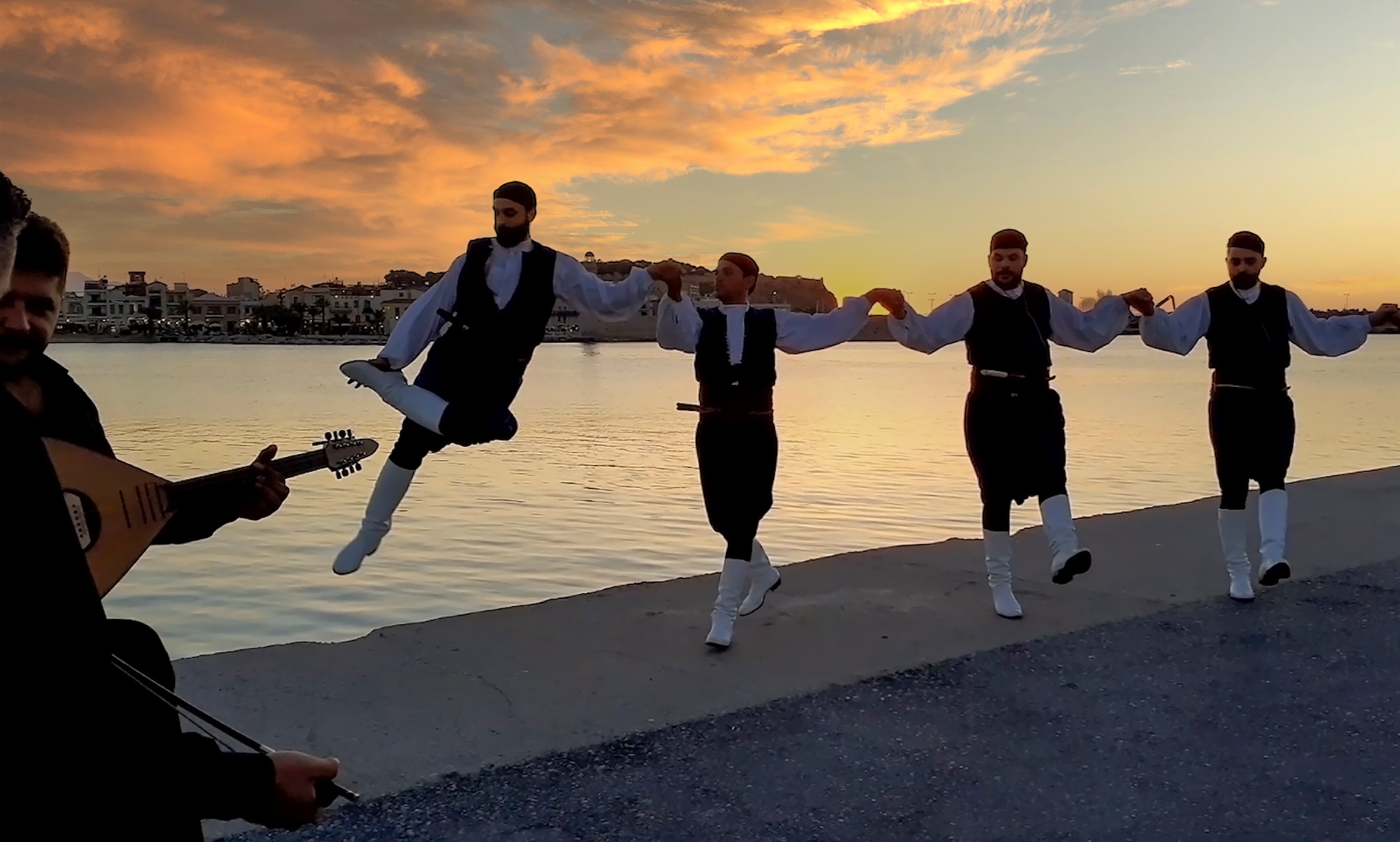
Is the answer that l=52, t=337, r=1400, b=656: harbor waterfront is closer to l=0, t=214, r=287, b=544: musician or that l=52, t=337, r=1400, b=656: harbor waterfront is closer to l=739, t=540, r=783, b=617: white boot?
l=739, t=540, r=783, b=617: white boot

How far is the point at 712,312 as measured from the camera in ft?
21.4

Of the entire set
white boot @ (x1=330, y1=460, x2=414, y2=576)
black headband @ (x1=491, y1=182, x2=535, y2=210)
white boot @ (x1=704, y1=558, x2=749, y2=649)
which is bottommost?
white boot @ (x1=704, y1=558, x2=749, y2=649)

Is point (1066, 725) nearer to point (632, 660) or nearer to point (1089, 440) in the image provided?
→ point (632, 660)

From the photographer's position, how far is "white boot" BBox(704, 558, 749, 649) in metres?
6.62

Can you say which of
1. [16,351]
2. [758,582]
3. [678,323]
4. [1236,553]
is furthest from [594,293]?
[1236,553]

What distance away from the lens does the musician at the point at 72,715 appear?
1.42m

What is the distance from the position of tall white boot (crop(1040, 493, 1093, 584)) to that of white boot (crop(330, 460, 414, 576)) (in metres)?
3.74

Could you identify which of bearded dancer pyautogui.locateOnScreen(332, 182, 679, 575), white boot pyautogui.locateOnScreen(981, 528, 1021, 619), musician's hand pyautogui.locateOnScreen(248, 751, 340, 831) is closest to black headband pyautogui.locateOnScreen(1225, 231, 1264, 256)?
white boot pyautogui.locateOnScreen(981, 528, 1021, 619)

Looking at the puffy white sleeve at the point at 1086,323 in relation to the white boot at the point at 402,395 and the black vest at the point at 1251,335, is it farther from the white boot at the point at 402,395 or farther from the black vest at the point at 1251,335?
the white boot at the point at 402,395

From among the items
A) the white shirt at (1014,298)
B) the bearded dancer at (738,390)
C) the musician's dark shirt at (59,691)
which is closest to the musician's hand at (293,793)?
the musician's dark shirt at (59,691)

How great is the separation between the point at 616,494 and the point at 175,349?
142111mm

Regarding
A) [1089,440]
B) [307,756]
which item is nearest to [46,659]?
[307,756]

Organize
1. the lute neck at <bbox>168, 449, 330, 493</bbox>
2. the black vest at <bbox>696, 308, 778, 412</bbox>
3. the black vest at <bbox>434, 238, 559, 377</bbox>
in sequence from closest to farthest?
1. the lute neck at <bbox>168, 449, 330, 493</bbox>
2. the black vest at <bbox>434, 238, 559, 377</bbox>
3. the black vest at <bbox>696, 308, 778, 412</bbox>

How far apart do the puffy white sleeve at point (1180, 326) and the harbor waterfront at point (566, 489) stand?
204 centimetres
